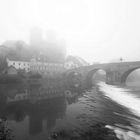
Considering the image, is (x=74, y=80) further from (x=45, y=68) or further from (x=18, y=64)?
(x=18, y=64)

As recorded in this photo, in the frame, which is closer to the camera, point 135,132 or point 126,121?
point 135,132

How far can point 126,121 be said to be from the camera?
38.2 feet

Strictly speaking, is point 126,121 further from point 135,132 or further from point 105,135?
point 105,135

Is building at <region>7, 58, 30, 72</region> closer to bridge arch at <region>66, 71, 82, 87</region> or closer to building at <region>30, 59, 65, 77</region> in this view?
building at <region>30, 59, 65, 77</region>

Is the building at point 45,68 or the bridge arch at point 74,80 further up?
the building at point 45,68

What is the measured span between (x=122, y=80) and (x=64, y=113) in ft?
107

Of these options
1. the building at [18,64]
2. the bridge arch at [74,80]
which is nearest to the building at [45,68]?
the building at [18,64]

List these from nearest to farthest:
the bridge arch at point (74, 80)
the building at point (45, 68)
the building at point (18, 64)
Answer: the bridge arch at point (74, 80), the building at point (18, 64), the building at point (45, 68)

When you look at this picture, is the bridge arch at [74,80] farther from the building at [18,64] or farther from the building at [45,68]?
the building at [18,64]

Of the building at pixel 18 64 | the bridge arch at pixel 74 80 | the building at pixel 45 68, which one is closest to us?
the bridge arch at pixel 74 80

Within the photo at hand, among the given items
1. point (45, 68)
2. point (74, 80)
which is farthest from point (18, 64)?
point (74, 80)

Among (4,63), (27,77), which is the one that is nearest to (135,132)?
(27,77)

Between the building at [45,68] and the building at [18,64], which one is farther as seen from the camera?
the building at [45,68]

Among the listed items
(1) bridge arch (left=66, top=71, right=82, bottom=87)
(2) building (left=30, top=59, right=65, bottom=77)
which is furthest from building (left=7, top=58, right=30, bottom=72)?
(1) bridge arch (left=66, top=71, right=82, bottom=87)
